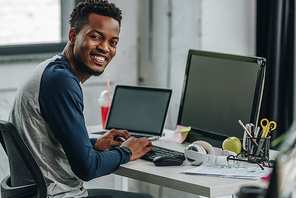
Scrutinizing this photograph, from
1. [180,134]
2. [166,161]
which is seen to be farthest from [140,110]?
[166,161]

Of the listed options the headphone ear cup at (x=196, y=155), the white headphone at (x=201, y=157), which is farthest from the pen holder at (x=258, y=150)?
the headphone ear cup at (x=196, y=155)

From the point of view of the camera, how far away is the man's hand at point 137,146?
6.41 ft

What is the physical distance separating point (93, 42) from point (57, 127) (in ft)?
1.37

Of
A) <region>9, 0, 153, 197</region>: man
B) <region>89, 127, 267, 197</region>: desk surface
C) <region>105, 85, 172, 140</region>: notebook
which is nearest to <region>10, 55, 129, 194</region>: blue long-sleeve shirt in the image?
<region>9, 0, 153, 197</region>: man

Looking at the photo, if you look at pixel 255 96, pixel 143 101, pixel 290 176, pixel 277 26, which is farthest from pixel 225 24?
pixel 290 176

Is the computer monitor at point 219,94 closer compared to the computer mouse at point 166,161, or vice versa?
the computer mouse at point 166,161

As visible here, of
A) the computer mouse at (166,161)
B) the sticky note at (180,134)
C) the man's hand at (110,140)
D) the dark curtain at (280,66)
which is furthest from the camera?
the dark curtain at (280,66)

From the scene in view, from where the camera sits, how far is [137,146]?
1.98 meters

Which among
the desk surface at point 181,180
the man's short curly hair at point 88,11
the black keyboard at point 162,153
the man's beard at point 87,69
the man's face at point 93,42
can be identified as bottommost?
the desk surface at point 181,180

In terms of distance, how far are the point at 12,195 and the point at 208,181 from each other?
2.17 ft

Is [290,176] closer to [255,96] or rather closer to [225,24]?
[255,96]

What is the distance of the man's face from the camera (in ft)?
6.44

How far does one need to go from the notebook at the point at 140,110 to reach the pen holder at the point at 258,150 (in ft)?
1.85

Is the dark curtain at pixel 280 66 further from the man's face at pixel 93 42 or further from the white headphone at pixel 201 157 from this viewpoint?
the man's face at pixel 93 42
